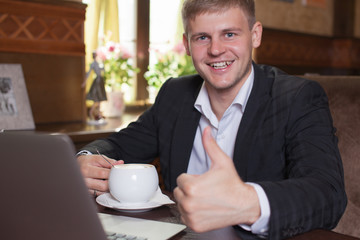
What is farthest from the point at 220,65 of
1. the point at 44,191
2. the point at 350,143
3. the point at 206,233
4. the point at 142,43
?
the point at 142,43

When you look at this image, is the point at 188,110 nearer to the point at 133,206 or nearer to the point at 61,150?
the point at 133,206

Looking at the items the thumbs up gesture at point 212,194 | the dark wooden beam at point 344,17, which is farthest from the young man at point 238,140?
the dark wooden beam at point 344,17

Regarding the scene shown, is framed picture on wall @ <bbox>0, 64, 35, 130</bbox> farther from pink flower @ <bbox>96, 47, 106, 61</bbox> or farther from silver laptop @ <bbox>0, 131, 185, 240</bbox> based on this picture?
silver laptop @ <bbox>0, 131, 185, 240</bbox>

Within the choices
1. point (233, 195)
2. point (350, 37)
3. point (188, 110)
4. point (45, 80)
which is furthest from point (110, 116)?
point (350, 37)

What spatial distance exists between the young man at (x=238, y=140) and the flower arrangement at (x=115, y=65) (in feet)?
4.04

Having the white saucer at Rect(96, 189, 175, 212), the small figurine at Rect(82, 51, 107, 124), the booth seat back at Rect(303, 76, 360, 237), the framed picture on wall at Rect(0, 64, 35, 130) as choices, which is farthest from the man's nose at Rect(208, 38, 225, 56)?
the small figurine at Rect(82, 51, 107, 124)

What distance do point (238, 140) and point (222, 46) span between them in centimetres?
32

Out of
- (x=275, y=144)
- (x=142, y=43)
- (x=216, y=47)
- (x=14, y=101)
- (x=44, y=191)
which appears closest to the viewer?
(x=44, y=191)

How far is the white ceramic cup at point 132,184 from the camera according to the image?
109 centimetres

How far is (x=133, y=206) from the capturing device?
109 cm

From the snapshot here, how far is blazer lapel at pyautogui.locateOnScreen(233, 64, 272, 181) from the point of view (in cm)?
145

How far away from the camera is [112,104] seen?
121 inches

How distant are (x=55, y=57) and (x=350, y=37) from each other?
4011 millimetres

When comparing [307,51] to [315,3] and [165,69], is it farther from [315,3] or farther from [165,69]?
[165,69]
